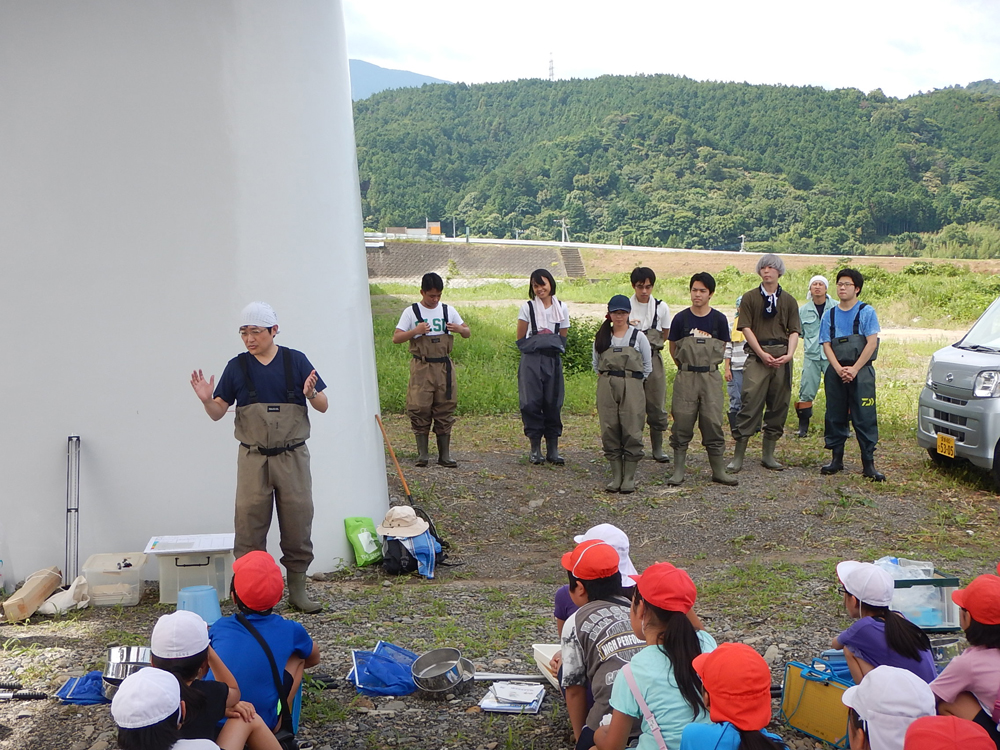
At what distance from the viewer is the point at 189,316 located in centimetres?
594

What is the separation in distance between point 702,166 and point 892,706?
83.1m

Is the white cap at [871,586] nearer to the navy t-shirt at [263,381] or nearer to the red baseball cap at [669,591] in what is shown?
the red baseball cap at [669,591]

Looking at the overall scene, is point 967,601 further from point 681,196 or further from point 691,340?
point 681,196

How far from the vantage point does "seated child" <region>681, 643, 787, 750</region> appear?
250 centimetres

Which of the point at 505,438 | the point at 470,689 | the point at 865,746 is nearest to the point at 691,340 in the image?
the point at 505,438

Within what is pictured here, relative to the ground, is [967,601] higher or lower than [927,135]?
lower

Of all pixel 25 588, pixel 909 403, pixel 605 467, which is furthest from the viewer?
pixel 909 403

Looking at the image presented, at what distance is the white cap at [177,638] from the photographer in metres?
2.97

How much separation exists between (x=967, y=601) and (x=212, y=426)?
461cm

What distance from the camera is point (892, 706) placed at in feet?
8.63

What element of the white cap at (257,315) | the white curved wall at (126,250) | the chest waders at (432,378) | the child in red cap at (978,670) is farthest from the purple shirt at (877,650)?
the chest waders at (432,378)

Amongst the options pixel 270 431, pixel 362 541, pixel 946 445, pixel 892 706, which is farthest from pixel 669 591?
pixel 946 445

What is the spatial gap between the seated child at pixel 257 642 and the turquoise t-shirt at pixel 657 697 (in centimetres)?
136

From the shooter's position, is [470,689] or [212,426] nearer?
[470,689]
